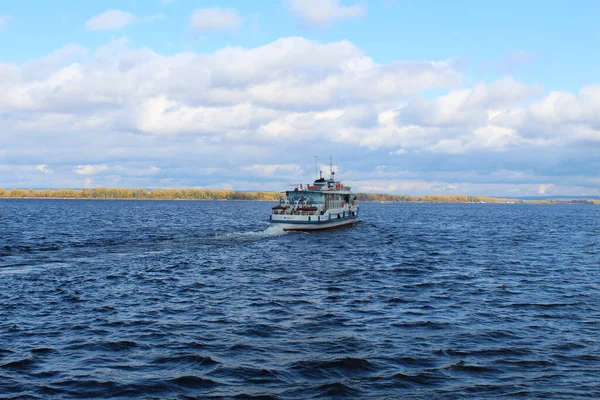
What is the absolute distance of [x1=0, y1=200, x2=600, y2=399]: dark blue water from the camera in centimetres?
1417

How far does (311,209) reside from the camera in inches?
2726

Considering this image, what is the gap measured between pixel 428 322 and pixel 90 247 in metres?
35.3

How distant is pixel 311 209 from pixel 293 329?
163 feet

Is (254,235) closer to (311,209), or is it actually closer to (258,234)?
(258,234)

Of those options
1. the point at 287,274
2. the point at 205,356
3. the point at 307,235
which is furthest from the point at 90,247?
the point at 205,356

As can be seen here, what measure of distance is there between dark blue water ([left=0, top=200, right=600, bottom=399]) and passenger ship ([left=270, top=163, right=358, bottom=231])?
28.4 meters

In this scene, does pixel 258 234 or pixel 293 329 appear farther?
pixel 258 234

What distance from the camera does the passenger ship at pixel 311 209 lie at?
68062 mm

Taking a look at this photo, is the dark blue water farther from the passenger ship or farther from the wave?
the passenger ship

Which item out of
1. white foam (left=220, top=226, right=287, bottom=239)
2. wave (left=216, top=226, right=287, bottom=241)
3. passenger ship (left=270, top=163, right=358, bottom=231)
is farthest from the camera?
passenger ship (left=270, top=163, right=358, bottom=231)

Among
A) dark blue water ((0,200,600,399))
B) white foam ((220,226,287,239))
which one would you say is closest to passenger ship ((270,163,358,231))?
white foam ((220,226,287,239))

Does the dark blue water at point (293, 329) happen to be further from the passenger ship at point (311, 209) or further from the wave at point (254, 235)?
the passenger ship at point (311, 209)

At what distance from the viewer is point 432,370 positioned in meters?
15.3

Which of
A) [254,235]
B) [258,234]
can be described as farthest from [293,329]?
[258,234]
